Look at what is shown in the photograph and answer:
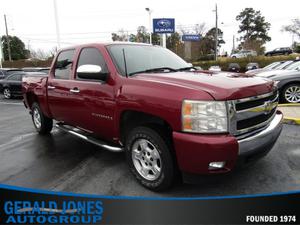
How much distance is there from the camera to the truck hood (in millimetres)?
2938

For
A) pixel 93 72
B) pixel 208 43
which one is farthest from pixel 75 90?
pixel 208 43

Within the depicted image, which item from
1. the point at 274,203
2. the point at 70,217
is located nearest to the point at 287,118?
the point at 274,203

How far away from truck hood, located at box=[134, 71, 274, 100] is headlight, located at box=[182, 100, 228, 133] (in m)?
0.11

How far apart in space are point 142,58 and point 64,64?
5.54ft

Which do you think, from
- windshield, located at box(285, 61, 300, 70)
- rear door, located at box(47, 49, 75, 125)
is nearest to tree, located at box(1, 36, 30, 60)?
windshield, located at box(285, 61, 300, 70)

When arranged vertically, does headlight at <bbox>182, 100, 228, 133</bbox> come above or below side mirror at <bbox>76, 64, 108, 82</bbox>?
below

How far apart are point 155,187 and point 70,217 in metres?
1.05

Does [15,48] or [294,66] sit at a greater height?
[15,48]

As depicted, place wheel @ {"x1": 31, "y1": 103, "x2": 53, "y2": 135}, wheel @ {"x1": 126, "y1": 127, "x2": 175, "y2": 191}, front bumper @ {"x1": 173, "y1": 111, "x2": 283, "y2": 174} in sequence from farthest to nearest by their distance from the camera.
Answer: wheel @ {"x1": 31, "y1": 103, "x2": 53, "y2": 135}, wheel @ {"x1": 126, "y1": 127, "x2": 175, "y2": 191}, front bumper @ {"x1": 173, "y1": 111, "x2": 283, "y2": 174}

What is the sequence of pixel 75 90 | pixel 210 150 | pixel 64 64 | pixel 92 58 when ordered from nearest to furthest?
pixel 210 150 < pixel 92 58 < pixel 75 90 < pixel 64 64

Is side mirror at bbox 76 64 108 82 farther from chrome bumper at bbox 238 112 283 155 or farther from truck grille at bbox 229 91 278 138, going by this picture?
chrome bumper at bbox 238 112 283 155

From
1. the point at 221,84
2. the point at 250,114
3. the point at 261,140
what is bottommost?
the point at 261,140

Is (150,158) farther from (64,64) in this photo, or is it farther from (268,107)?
(64,64)

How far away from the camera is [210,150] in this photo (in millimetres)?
2820
